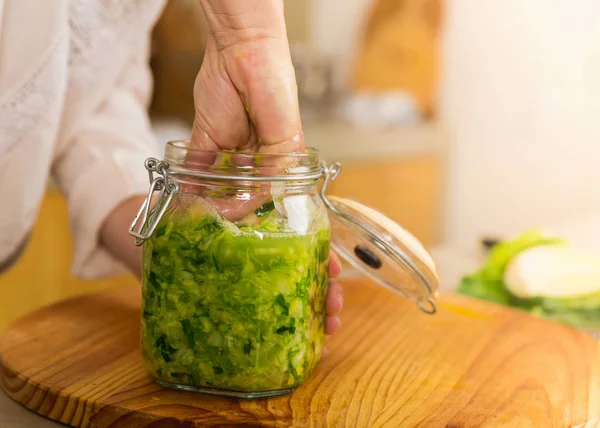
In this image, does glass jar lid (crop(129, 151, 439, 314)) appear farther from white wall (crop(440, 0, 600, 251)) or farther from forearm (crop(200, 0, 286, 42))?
white wall (crop(440, 0, 600, 251))

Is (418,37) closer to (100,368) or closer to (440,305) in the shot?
(440,305)

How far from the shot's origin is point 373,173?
2.53 meters

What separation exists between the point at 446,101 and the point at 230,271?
2.50 m

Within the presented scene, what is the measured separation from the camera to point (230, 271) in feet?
1.78

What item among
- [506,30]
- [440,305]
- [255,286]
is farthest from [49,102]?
[506,30]

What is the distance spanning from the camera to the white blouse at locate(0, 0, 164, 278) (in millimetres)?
735

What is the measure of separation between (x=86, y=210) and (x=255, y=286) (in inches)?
15.5

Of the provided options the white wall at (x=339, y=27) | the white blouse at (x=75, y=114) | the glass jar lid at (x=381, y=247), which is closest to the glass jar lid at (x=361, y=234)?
the glass jar lid at (x=381, y=247)

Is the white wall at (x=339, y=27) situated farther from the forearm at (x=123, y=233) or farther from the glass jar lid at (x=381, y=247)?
the glass jar lid at (x=381, y=247)

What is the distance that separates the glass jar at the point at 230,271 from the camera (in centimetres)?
Result: 55

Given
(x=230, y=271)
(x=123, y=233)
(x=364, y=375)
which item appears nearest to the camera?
(x=230, y=271)

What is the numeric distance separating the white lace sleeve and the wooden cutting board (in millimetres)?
95

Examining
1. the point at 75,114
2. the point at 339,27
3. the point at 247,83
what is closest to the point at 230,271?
the point at 247,83

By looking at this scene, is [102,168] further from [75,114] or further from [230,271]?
[230,271]
